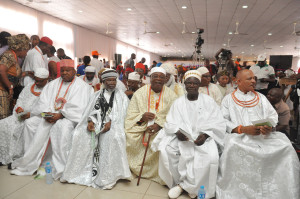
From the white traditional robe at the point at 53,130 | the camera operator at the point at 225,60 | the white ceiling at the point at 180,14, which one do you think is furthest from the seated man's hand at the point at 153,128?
the white ceiling at the point at 180,14

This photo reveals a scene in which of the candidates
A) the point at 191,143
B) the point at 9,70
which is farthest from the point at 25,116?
the point at 191,143

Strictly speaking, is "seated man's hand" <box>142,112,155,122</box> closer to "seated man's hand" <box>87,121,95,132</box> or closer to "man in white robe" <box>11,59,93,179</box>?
"seated man's hand" <box>87,121,95,132</box>

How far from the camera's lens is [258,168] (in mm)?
2477

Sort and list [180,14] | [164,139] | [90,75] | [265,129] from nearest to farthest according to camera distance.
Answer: [265,129], [164,139], [90,75], [180,14]

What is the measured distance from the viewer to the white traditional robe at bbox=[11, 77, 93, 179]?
312 cm

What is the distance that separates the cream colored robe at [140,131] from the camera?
3.15 meters

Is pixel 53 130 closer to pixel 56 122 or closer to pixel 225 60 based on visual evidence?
pixel 56 122

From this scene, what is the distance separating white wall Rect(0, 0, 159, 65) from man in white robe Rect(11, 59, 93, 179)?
6920 mm

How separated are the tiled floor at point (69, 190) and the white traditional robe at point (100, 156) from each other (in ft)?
0.38

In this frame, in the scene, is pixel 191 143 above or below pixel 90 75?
below

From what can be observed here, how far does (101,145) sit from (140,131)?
588mm

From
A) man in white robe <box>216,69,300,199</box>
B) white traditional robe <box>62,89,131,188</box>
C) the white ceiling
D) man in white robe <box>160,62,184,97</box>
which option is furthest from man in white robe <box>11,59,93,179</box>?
the white ceiling

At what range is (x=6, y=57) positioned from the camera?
12.6 ft

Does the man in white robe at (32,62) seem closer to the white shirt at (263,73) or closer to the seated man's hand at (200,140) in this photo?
the seated man's hand at (200,140)
